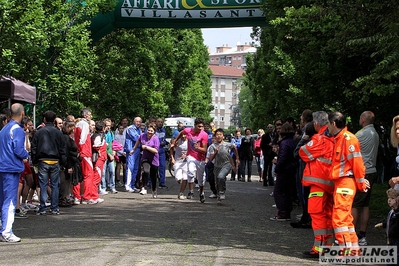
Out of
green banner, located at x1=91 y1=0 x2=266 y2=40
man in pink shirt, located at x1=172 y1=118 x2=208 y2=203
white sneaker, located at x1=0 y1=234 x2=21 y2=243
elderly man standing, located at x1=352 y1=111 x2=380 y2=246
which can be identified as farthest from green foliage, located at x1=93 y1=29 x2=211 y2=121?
elderly man standing, located at x1=352 y1=111 x2=380 y2=246

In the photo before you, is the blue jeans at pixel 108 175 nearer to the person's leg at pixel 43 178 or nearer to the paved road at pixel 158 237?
the paved road at pixel 158 237

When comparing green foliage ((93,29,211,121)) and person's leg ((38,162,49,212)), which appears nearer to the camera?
person's leg ((38,162,49,212))

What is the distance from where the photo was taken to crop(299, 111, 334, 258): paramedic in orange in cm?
973

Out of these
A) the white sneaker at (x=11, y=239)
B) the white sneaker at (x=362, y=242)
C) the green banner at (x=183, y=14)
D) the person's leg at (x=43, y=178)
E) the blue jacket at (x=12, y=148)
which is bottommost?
the white sneaker at (x=11, y=239)

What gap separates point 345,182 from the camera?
9414 mm

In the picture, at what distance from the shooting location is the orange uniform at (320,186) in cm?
973

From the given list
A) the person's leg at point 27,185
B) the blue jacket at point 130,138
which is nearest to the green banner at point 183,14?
the blue jacket at point 130,138

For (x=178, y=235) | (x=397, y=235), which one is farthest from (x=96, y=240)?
(x=397, y=235)

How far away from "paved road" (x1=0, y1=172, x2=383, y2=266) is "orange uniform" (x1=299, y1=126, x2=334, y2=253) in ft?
1.18

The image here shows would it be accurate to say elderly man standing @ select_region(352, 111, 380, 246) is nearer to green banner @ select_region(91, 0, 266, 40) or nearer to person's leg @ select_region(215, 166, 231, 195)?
person's leg @ select_region(215, 166, 231, 195)

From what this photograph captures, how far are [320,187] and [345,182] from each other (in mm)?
444

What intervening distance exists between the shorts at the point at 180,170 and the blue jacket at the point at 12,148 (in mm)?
7662

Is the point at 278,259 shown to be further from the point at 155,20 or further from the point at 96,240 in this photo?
the point at 155,20

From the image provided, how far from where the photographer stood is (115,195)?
20000 mm
